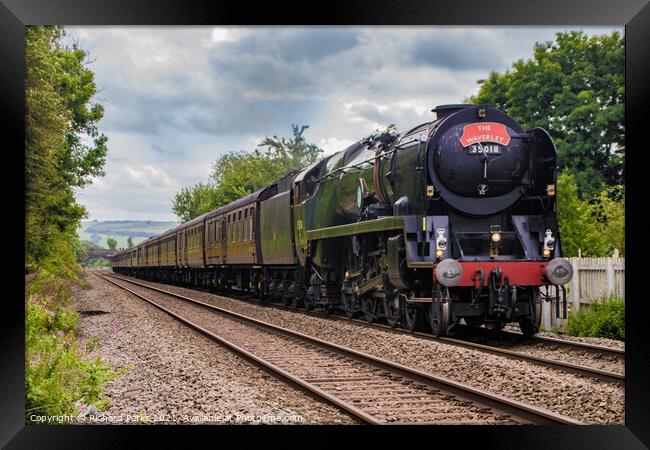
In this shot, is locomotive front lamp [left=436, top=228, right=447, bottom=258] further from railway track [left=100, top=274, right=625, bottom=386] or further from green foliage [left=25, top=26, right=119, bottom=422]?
green foliage [left=25, top=26, right=119, bottom=422]

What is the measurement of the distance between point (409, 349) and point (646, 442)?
4.62m

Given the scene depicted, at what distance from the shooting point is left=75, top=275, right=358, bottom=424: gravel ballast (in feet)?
22.4

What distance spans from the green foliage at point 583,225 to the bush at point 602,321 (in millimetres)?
1283

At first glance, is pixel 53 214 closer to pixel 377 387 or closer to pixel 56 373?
pixel 56 373

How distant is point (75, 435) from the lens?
596 cm

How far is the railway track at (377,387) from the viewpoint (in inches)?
258

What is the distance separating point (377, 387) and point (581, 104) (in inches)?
336

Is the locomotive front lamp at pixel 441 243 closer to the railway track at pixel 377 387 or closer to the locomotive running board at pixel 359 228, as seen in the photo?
the locomotive running board at pixel 359 228

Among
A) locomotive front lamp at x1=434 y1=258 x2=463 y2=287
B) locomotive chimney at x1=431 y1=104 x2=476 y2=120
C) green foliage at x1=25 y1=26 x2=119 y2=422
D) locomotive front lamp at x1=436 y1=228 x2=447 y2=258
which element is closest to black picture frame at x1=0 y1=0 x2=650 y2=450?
green foliage at x1=25 y1=26 x2=119 y2=422

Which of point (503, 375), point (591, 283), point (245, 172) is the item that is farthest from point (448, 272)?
point (245, 172)

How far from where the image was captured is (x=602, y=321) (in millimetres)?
12008

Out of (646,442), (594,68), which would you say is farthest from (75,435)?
(594,68)

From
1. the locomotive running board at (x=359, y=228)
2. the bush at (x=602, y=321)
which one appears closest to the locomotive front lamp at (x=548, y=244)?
the bush at (x=602, y=321)

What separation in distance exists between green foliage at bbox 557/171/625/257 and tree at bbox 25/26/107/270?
364 inches
